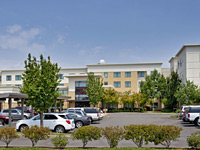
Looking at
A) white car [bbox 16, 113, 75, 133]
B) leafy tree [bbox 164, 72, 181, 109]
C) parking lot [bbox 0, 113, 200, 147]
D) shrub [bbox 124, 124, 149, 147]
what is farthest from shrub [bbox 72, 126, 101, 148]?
leafy tree [bbox 164, 72, 181, 109]

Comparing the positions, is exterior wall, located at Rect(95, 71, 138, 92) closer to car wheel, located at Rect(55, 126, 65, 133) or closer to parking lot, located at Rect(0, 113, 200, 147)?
parking lot, located at Rect(0, 113, 200, 147)

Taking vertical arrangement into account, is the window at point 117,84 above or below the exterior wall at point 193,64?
below

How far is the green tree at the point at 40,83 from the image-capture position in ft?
63.0

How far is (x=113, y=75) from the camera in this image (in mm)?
71188

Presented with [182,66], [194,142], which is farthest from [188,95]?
[194,142]

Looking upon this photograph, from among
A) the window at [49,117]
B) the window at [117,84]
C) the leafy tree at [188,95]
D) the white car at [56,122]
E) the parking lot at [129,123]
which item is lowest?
the parking lot at [129,123]

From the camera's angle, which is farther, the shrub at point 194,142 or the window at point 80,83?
the window at point 80,83

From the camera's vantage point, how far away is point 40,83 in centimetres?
1925

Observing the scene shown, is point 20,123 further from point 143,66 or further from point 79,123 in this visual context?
point 143,66

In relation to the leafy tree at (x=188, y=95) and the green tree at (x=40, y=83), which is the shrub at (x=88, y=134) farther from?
the leafy tree at (x=188, y=95)

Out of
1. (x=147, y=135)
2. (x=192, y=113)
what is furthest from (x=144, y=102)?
(x=147, y=135)

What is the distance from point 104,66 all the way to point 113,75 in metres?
3.44

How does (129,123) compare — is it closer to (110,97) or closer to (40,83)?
(40,83)

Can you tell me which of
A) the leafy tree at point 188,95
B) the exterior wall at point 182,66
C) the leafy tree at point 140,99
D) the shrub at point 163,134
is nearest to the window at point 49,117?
the shrub at point 163,134
